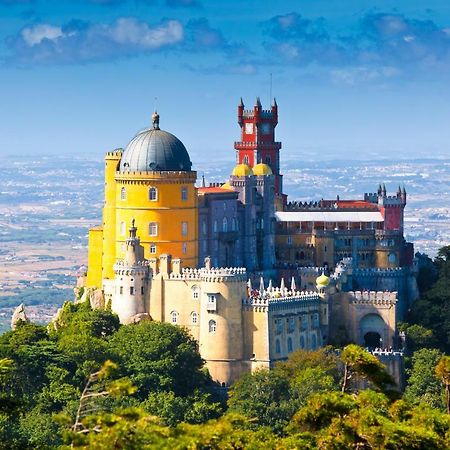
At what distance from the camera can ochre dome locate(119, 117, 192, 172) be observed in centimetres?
12350

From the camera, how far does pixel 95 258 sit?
128m

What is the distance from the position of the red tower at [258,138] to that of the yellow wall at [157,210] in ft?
84.0

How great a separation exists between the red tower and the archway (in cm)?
2852

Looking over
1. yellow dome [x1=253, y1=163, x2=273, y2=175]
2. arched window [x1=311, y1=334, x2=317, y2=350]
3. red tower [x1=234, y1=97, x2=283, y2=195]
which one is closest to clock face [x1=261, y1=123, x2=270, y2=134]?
red tower [x1=234, y1=97, x2=283, y2=195]

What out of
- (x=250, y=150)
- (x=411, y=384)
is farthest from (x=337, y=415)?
(x=250, y=150)

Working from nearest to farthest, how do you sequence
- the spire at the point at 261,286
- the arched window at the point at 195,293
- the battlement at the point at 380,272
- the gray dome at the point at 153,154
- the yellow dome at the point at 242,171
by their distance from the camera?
the arched window at the point at 195,293, the spire at the point at 261,286, the gray dome at the point at 153,154, the battlement at the point at 380,272, the yellow dome at the point at 242,171

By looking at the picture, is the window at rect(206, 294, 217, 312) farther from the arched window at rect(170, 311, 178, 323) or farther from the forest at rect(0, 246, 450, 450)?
the arched window at rect(170, 311, 178, 323)

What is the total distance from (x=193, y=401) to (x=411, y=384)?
1600cm

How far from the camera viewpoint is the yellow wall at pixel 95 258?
128 m

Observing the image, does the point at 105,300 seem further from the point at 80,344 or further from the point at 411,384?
→ the point at 411,384

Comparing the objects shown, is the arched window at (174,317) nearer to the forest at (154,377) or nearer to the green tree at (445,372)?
the forest at (154,377)

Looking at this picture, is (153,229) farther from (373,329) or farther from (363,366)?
(363,366)

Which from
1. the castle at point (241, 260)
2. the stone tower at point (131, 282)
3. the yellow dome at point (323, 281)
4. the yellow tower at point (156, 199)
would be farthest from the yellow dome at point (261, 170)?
the stone tower at point (131, 282)

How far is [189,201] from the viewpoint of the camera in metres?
125
